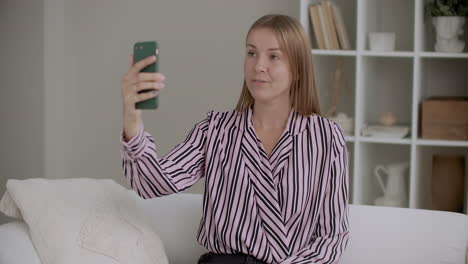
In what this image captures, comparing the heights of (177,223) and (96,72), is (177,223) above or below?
below

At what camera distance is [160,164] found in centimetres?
201

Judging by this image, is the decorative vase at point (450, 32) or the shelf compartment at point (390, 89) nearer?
the decorative vase at point (450, 32)

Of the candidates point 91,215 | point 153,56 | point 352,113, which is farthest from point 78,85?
point 153,56

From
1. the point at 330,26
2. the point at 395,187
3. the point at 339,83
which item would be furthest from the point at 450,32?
the point at 395,187

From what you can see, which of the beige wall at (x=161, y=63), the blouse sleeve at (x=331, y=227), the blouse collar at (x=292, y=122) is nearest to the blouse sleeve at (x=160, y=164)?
the blouse collar at (x=292, y=122)

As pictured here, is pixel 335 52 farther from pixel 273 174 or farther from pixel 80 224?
pixel 80 224

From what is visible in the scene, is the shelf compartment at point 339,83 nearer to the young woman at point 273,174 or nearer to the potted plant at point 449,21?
the potted plant at point 449,21

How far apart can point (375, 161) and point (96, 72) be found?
163 centimetres

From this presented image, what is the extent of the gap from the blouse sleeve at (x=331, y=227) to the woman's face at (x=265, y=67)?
0.76 feet

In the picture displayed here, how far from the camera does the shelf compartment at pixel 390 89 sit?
12.3ft

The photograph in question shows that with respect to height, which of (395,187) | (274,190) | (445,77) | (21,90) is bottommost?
(395,187)

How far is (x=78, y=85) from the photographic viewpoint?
4414mm

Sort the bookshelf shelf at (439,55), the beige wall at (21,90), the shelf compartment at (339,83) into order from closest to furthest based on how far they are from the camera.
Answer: the bookshelf shelf at (439,55), the shelf compartment at (339,83), the beige wall at (21,90)

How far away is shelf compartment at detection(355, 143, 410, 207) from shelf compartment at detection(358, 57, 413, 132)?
14cm
